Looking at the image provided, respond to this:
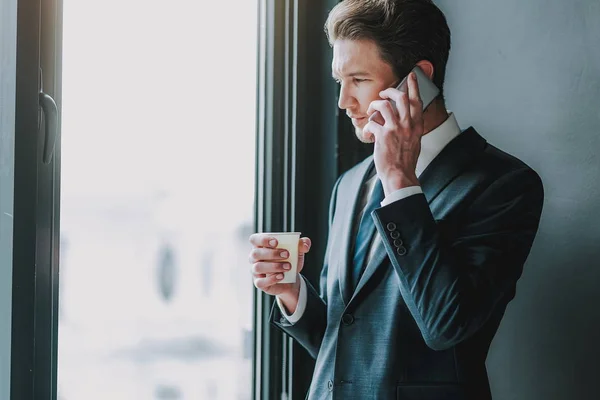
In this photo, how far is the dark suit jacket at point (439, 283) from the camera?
51.7 inches

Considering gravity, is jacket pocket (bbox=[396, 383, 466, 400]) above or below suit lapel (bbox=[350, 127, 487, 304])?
below

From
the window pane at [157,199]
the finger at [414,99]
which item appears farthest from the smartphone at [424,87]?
the window pane at [157,199]

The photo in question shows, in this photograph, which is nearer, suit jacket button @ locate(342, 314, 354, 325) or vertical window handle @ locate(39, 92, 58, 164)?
suit jacket button @ locate(342, 314, 354, 325)

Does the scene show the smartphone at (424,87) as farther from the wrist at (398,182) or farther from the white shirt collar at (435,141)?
the wrist at (398,182)

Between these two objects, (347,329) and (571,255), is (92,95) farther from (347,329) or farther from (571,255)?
(571,255)

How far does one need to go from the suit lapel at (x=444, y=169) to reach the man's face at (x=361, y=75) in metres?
0.16

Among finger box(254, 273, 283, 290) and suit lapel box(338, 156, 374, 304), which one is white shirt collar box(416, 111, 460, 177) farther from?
finger box(254, 273, 283, 290)

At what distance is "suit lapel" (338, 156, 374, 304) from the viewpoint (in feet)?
5.00

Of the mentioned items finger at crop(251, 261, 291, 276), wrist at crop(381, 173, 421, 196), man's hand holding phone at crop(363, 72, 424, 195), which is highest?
man's hand holding phone at crop(363, 72, 424, 195)

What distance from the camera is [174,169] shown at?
6.39 ft

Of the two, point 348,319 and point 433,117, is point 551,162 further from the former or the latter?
point 348,319

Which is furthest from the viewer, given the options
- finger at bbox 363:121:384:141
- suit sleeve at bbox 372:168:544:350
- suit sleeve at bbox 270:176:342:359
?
suit sleeve at bbox 270:176:342:359

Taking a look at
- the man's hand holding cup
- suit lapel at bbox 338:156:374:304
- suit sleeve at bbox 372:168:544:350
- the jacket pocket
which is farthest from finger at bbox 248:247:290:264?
the jacket pocket

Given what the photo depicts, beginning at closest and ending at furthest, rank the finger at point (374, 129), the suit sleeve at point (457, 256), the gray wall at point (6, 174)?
the suit sleeve at point (457, 256) < the finger at point (374, 129) < the gray wall at point (6, 174)
